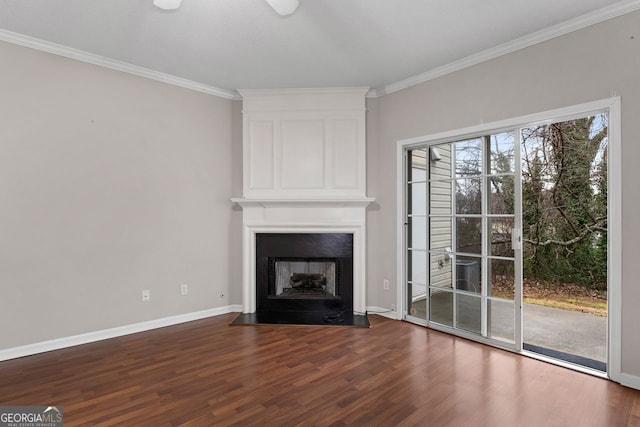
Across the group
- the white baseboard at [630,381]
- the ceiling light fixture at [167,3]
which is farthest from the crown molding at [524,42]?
the white baseboard at [630,381]

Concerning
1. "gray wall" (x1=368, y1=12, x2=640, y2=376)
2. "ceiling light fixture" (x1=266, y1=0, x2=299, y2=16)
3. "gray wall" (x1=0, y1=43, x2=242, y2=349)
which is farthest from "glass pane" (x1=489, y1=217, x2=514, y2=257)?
"gray wall" (x1=0, y1=43, x2=242, y2=349)

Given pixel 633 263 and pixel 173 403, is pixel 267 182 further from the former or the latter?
pixel 633 263

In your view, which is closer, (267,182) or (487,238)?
(487,238)

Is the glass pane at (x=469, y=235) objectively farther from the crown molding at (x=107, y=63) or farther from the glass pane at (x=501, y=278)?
the crown molding at (x=107, y=63)

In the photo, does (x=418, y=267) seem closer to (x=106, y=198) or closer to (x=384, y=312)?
(x=384, y=312)

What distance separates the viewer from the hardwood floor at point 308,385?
73.4 inches

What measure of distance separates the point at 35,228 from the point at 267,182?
2.16 m

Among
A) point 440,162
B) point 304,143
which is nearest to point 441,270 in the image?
point 440,162

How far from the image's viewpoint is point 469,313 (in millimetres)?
3133

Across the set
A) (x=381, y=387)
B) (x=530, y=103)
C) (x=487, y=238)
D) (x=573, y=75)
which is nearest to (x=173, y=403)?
(x=381, y=387)

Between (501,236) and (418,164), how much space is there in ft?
3.80

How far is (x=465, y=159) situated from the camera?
10.6 feet

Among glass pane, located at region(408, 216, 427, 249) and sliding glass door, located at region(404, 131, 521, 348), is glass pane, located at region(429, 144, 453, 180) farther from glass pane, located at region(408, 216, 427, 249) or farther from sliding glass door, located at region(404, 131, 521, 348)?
glass pane, located at region(408, 216, 427, 249)

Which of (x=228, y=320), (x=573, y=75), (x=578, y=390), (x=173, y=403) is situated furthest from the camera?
(x=228, y=320)
